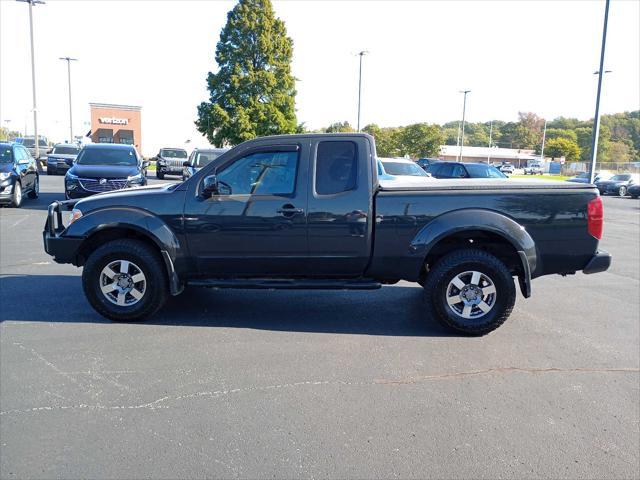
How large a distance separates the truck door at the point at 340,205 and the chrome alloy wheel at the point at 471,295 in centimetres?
94

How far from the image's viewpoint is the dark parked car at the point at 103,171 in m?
12.5

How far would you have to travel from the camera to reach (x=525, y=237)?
5.15m

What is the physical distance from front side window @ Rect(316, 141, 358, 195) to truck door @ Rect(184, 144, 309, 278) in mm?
→ 156

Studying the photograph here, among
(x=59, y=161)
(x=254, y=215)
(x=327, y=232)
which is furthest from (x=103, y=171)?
(x=59, y=161)

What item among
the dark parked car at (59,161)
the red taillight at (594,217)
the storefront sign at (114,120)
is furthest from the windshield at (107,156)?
the storefront sign at (114,120)

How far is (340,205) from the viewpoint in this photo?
530 centimetres

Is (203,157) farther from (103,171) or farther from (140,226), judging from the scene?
(140,226)

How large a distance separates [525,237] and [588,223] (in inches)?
25.6

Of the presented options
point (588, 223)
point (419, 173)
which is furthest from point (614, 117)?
point (588, 223)

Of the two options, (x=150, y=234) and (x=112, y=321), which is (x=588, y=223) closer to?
(x=150, y=234)

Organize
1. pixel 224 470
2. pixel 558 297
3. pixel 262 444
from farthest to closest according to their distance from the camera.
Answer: pixel 558 297
pixel 262 444
pixel 224 470

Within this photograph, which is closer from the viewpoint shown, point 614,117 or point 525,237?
point 525,237

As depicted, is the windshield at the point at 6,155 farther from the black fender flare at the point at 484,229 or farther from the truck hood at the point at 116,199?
the black fender flare at the point at 484,229

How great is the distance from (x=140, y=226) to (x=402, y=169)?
11.2m
